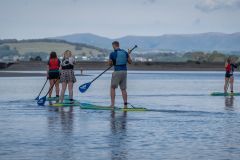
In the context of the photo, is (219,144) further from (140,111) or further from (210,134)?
(140,111)

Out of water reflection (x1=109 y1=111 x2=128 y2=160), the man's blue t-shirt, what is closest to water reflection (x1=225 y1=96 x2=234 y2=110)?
the man's blue t-shirt

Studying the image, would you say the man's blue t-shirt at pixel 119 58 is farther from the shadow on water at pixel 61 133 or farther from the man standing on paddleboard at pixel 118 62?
the shadow on water at pixel 61 133

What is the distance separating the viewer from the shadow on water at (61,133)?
41.5 feet

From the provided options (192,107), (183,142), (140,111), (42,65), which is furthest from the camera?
(42,65)

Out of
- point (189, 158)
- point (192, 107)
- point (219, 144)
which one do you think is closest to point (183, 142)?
point (219, 144)

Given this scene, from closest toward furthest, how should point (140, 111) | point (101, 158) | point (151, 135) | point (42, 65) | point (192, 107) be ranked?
point (101, 158), point (151, 135), point (140, 111), point (192, 107), point (42, 65)

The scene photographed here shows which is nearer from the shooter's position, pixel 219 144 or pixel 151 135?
pixel 219 144

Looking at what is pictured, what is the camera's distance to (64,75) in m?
24.1

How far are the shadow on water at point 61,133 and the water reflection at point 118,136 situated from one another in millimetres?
703

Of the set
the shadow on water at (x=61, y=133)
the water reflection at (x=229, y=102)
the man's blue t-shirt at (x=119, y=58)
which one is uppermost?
the man's blue t-shirt at (x=119, y=58)

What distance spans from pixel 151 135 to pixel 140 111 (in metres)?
6.16

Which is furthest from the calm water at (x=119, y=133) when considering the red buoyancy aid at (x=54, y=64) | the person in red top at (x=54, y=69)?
the red buoyancy aid at (x=54, y=64)

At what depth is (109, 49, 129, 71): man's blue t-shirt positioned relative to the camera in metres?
21.5

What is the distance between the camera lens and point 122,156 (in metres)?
12.4
